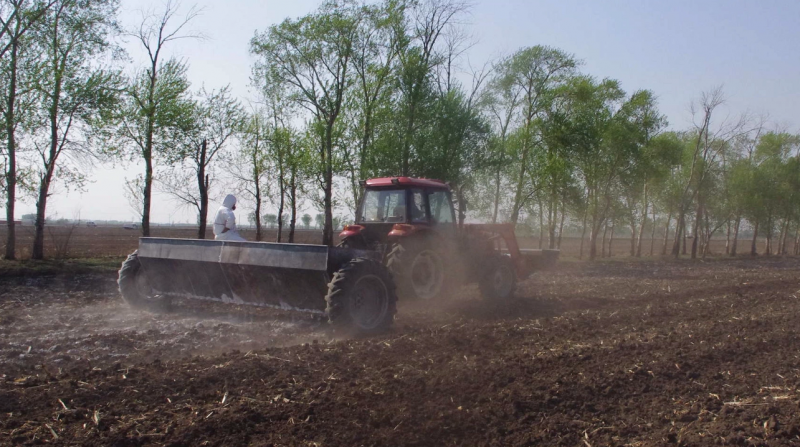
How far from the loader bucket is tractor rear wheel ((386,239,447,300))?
1.33 metres

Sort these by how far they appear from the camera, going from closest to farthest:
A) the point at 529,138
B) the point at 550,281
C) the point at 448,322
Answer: the point at 448,322 < the point at 550,281 < the point at 529,138

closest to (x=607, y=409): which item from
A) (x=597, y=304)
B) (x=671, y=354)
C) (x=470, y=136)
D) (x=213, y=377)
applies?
(x=671, y=354)

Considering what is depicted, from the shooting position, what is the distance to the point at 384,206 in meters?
10.6

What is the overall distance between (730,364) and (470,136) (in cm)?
2051

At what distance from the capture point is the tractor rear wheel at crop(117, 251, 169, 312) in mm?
10633

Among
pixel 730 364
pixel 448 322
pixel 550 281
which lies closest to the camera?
pixel 730 364

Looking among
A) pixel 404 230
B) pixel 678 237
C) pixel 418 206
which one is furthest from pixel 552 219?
pixel 404 230

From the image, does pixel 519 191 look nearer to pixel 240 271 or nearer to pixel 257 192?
pixel 257 192

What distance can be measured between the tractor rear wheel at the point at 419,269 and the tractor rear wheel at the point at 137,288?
13.4 ft

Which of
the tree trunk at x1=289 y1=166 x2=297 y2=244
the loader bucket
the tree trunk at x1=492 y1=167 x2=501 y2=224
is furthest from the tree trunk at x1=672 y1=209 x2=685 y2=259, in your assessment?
the loader bucket

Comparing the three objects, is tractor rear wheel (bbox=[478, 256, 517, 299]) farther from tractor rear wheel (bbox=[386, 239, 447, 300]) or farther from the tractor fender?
the tractor fender

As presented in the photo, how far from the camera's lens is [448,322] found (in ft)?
31.8

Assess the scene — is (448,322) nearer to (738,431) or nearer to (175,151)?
(738,431)

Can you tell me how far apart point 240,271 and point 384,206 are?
270cm
